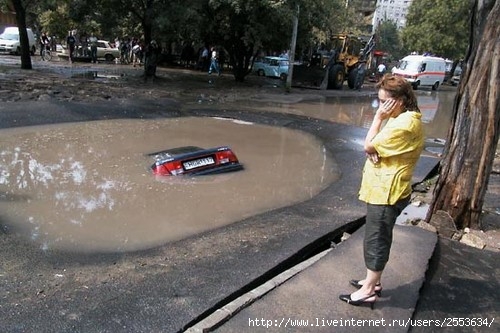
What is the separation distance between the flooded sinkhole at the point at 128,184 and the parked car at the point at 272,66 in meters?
19.4

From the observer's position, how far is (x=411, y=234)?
502cm

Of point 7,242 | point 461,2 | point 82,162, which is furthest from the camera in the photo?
point 461,2

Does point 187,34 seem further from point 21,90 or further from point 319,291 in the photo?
point 319,291

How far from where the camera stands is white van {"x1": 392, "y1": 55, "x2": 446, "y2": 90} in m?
31.9

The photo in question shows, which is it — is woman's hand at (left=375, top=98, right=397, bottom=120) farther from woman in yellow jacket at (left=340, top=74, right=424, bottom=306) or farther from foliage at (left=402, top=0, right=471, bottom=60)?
foliage at (left=402, top=0, right=471, bottom=60)

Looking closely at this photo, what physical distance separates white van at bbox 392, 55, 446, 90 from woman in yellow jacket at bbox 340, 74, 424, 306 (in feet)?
98.5

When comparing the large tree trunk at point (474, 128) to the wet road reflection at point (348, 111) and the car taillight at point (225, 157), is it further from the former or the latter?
the wet road reflection at point (348, 111)

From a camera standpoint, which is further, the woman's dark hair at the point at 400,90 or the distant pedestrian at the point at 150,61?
the distant pedestrian at the point at 150,61

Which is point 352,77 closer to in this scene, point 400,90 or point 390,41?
point 400,90

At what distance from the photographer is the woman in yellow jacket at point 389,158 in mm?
3152

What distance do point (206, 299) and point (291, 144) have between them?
22.4 ft

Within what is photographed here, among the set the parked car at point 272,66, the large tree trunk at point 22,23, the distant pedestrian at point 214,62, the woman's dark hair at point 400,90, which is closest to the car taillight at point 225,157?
the woman's dark hair at point 400,90

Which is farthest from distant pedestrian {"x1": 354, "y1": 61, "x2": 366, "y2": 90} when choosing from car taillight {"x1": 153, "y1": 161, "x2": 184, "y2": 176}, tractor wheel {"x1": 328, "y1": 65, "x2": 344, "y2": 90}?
car taillight {"x1": 153, "y1": 161, "x2": 184, "y2": 176}

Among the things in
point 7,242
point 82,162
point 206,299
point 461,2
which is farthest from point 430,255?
point 461,2
